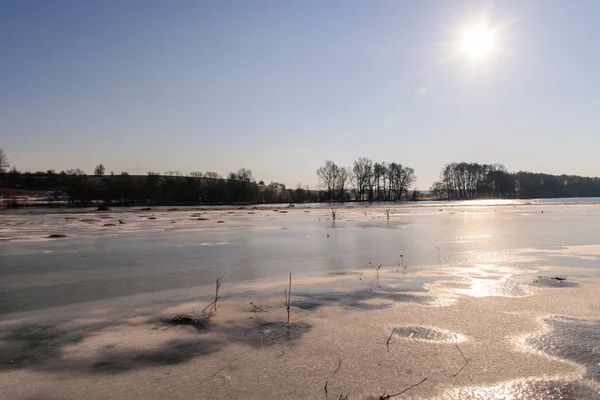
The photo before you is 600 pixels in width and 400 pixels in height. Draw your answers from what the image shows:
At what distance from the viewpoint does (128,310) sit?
5352 mm

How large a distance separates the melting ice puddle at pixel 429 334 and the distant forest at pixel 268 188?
71599mm

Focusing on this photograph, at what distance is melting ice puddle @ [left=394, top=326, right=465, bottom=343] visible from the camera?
157 inches

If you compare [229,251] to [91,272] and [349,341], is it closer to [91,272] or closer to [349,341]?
[91,272]

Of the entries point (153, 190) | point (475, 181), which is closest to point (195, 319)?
point (153, 190)

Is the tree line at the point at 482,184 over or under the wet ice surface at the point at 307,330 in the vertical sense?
over

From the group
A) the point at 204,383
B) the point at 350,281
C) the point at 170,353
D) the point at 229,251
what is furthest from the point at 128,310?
the point at 229,251

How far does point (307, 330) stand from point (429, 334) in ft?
4.68

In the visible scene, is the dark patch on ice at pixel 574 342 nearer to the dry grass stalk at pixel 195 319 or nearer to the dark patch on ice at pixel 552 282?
the dark patch on ice at pixel 552 282

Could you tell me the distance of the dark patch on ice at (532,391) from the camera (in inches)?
112

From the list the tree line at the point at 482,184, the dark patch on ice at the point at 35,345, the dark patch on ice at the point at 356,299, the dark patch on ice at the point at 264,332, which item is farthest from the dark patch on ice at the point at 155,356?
the tree line at the point at 482,184

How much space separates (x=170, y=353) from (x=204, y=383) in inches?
33.8

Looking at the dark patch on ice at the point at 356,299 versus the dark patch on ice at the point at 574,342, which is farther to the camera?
the dark patch on ice at the point at 356,299

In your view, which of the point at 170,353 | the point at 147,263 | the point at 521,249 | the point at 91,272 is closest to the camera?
the point at 170,353

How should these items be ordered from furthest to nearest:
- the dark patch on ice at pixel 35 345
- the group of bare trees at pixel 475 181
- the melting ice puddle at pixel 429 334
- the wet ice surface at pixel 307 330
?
the group of bare trees at pixel 475 181 < the melting ice puddle at pixel 429 334 < the dark patch on ice at pixel 35 345 < the wet ice surface at pixel 307 330
